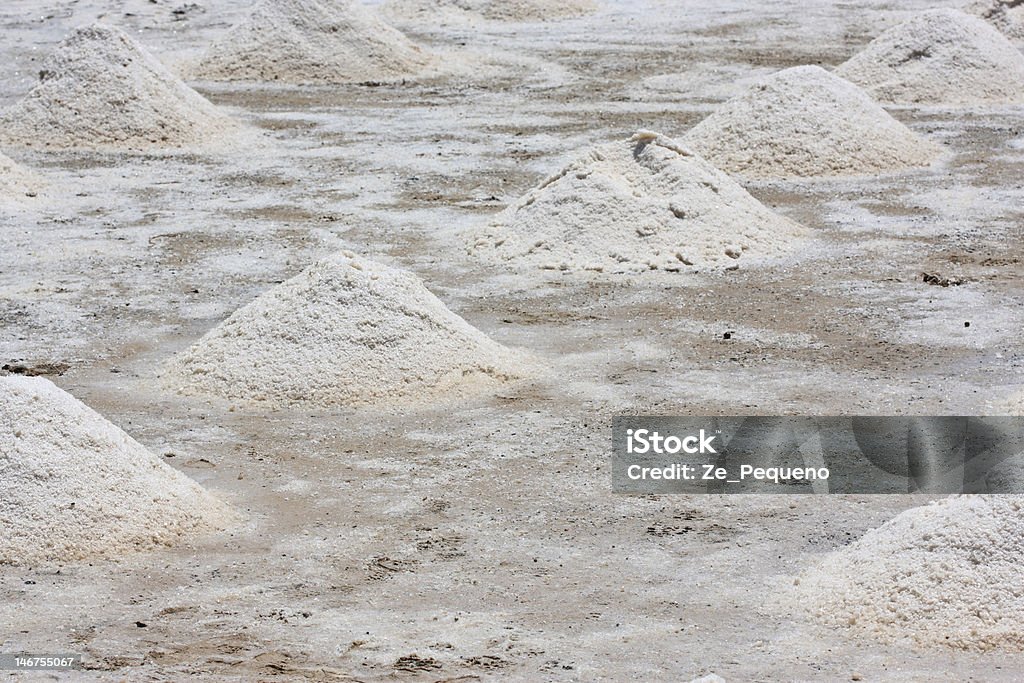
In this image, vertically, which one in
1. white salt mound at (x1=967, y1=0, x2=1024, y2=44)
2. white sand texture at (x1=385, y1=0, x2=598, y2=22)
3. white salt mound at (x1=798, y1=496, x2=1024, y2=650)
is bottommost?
white salt mound at (x1=798, y1=496, x2=1024, y2=650)

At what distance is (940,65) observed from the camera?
16469 millimetres

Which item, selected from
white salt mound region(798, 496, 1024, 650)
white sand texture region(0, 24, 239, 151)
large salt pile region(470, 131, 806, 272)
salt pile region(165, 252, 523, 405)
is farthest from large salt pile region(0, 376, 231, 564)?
white sand texture region(0, 24, 239, 151)

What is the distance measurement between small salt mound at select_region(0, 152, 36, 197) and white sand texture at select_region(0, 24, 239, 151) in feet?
4.90

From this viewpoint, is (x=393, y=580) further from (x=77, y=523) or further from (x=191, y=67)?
(x=191, y=67)

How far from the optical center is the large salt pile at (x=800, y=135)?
13172 mm

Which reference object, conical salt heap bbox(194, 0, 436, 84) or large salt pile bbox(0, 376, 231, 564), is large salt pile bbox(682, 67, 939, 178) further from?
large salt pile bbox(0, 376, 231, 564)

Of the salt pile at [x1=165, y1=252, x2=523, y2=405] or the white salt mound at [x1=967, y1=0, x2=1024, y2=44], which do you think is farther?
the white salt mound at [x1=967, y1=0, x2=1024, y2=44]

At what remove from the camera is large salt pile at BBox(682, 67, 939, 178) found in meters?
13.2

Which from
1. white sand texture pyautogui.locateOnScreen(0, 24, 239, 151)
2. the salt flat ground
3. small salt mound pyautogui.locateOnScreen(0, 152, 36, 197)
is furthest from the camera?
white sand texture pyautogui.locateOnScreen(0, 24, 239, 151)

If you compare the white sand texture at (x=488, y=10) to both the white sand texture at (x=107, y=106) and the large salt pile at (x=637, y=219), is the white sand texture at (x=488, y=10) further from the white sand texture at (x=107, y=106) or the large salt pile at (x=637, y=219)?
the large salt pile at (x=637, y=219)

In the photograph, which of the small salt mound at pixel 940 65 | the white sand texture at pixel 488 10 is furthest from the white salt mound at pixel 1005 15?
the white sand texture at pixel 488 10

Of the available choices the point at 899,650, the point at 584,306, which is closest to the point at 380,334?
the point at 584,306

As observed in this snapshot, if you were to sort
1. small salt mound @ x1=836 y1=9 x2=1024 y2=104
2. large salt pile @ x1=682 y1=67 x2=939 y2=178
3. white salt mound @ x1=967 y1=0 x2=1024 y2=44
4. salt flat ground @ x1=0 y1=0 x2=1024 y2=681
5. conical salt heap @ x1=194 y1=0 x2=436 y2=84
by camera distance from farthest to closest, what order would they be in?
1. white salt mound @ x1=967 y1=0 x2=1024 y2=44
2. conical salt heap @ x1=194 y1=0 x2=436 y2=84
3. small salt mound @ x1=836 y1=9 x2=1024 y2=104
4. large salt pile @ x1=682 y1=67 x2=939 y2=178
5. salt flat ground @ x1=0 y1=0 x2=1024 y2=681

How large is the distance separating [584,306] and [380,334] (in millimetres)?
1930
